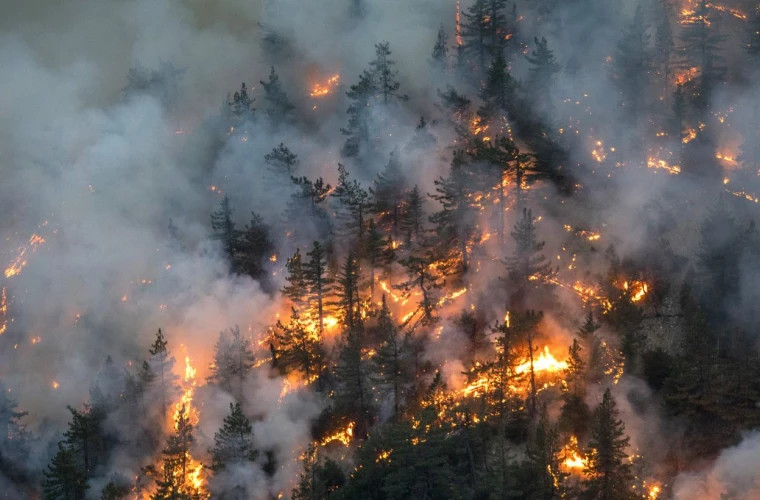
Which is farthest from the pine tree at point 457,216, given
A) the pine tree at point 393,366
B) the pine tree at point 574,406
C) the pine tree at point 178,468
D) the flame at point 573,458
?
the pine tree at point 178,468

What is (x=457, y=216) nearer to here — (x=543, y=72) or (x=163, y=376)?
(x=543, y=72)

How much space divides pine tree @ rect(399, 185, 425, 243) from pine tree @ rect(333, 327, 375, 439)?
1187 centimetres

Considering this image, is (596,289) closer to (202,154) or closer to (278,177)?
(278,177)

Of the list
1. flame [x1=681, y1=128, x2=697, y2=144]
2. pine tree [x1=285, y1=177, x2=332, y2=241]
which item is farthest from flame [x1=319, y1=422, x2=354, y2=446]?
flame [x1=681, y1=128, x2=697, y2=144]

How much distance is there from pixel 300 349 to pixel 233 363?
6.79 meters

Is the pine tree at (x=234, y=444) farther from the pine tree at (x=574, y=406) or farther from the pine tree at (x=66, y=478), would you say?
the pine tree at (x=574, y=406)

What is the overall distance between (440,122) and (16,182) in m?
63.7

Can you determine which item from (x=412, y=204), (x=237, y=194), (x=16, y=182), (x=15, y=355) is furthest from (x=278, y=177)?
(x=16, y=182)

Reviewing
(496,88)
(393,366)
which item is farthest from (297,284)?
(496,88)

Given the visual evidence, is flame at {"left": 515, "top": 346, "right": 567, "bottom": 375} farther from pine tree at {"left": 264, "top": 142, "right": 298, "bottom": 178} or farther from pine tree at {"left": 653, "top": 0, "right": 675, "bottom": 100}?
pine tree at {"left": 653, "top": 0, "right": 675, "bottom": 100}

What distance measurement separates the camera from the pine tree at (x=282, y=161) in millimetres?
74500

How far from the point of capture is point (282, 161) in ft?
250

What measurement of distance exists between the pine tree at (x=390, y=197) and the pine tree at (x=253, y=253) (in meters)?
12.5

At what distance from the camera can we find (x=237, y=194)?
8125 cm
